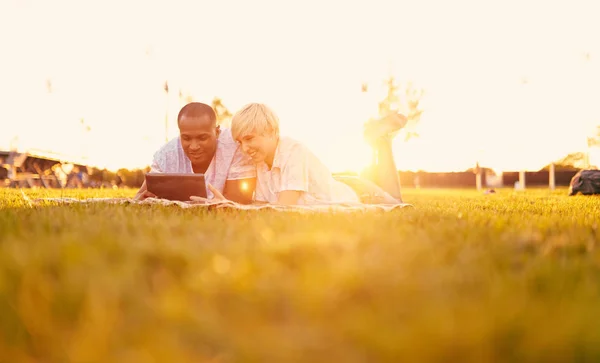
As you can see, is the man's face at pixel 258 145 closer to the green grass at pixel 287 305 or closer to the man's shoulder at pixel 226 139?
the man's shoulder at pixel 226 139

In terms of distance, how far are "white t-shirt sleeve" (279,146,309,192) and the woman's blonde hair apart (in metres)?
0.33

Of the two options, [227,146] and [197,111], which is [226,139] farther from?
[197,111]

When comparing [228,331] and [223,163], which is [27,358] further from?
[223,163]

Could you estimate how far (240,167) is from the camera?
5.23 m

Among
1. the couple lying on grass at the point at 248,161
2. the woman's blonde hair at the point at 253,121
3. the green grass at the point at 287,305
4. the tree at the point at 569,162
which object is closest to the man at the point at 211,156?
the couple lying on grass at the point at 248,161

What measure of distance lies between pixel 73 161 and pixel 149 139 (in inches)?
391

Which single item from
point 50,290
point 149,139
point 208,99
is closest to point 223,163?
point 50,290

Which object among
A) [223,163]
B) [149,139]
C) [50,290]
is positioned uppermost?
[149,139]

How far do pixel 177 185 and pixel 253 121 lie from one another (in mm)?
1033

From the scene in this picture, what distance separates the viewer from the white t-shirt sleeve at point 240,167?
5219 millimetres

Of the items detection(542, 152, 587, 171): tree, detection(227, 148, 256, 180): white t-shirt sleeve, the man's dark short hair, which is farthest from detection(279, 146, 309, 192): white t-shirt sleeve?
detection(542, 152, 587, 171): tree

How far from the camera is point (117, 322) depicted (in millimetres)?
918

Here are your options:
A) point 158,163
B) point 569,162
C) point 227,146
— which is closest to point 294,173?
point 227,146

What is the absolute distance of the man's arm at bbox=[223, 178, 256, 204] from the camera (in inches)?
209
